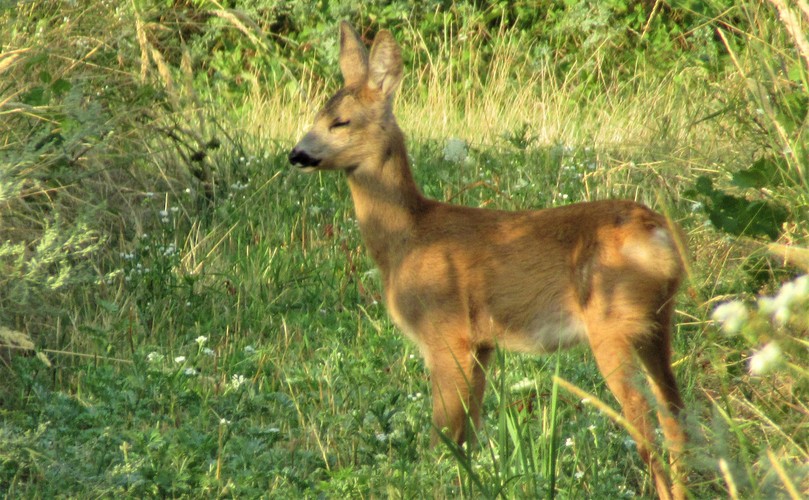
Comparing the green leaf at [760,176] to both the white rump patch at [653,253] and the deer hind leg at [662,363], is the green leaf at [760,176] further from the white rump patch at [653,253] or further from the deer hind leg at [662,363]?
the deer hind leg at [662,363]

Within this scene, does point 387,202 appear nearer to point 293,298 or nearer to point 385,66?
point 385,66

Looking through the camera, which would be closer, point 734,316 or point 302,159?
point 734,316

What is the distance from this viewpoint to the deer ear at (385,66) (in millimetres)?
5340

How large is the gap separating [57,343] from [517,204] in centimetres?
282

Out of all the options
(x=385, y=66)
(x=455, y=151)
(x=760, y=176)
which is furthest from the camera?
(x=455, y=151)

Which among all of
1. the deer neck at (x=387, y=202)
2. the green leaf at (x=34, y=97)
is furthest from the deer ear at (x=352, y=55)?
the green leaf at (x=34, y=97)

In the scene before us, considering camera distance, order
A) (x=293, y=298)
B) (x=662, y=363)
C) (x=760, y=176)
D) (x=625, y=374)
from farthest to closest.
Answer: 1. (x=293, y=298)
2. (x=760, y=176)
3. (x=662, y=363)
4. (x=625, y=374)

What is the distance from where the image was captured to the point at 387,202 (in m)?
5.08

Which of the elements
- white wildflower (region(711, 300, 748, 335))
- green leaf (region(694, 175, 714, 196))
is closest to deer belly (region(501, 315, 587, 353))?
green leaf (region(694, 175, 714, 196))

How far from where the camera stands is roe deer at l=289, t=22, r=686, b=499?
4242 millimetres

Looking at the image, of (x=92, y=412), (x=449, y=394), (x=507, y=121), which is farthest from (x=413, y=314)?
(x=507, y=121)

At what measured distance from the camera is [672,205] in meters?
6.26

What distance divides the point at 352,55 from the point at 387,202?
88 cm

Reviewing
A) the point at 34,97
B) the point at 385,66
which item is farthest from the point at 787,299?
the point at 34,97
